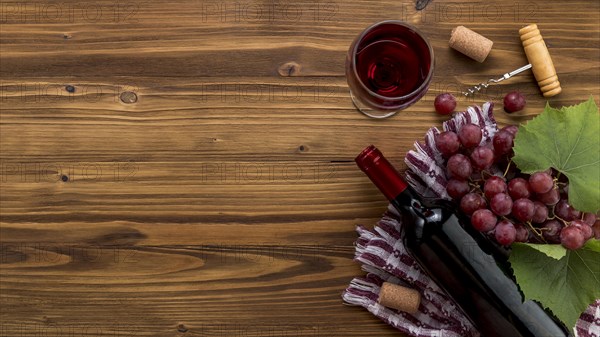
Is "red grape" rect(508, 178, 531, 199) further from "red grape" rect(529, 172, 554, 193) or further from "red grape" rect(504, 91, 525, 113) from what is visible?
"red grape" rect(504, 91, 525, 113)

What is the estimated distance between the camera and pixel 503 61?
1.00 meters

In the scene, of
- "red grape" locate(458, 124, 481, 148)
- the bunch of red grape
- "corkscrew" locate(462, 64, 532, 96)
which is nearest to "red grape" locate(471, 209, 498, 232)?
the bunch of red grape

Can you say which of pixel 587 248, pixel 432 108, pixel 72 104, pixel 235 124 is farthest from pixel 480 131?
pixel 72 104

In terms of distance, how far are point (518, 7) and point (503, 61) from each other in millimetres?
91

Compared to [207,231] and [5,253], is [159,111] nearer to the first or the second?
[207,231]

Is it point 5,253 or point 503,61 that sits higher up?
point 503,61

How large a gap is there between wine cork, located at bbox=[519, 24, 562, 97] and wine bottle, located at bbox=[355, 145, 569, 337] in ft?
0.87

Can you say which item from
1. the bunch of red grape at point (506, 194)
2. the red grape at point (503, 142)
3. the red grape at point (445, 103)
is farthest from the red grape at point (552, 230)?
the red grape at point (445, 103)

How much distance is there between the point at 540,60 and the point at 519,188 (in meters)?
0.22

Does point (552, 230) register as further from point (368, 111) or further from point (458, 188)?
point (368, 111)

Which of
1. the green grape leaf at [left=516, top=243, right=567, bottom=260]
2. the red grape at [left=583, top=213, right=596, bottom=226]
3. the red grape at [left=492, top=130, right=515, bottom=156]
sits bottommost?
the green grape leaf at [left=516, top=243, right=567, bottom=260]

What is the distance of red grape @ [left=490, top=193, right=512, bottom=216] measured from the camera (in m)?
0.87

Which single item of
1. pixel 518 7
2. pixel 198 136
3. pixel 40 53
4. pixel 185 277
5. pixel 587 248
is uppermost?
pixel 518 7

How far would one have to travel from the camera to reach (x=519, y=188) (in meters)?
0.88
